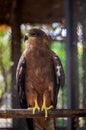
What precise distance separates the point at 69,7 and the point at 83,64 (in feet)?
0.96

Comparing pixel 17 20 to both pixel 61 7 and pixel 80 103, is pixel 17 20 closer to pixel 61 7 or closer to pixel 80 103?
pixel 61 7

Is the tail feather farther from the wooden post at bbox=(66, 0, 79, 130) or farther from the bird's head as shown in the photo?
the wooden post at bbox=(66, 0, 79, 130)

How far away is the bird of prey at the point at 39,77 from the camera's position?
1667mm

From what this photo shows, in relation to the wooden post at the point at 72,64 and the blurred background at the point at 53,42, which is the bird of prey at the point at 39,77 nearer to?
the blurred background at the point at 53,42

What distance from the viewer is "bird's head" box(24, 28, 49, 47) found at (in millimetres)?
1622

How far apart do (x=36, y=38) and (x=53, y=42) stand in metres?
0.86

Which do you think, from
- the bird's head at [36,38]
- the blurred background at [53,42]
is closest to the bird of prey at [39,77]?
the bird's head at [36,38]

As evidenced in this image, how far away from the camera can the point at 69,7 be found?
88.4 inches

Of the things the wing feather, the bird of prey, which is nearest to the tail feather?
the bird of prey

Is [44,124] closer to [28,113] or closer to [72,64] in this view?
[28,113]

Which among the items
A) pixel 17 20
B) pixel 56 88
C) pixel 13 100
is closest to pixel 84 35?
pixel 56 88

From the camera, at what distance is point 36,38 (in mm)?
1631

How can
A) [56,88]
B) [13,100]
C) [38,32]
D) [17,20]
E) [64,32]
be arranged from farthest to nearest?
A: [17,20]
[13,100]
[64,32]
[56,88]
[38,32]

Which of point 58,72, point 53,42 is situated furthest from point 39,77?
point 53,42
